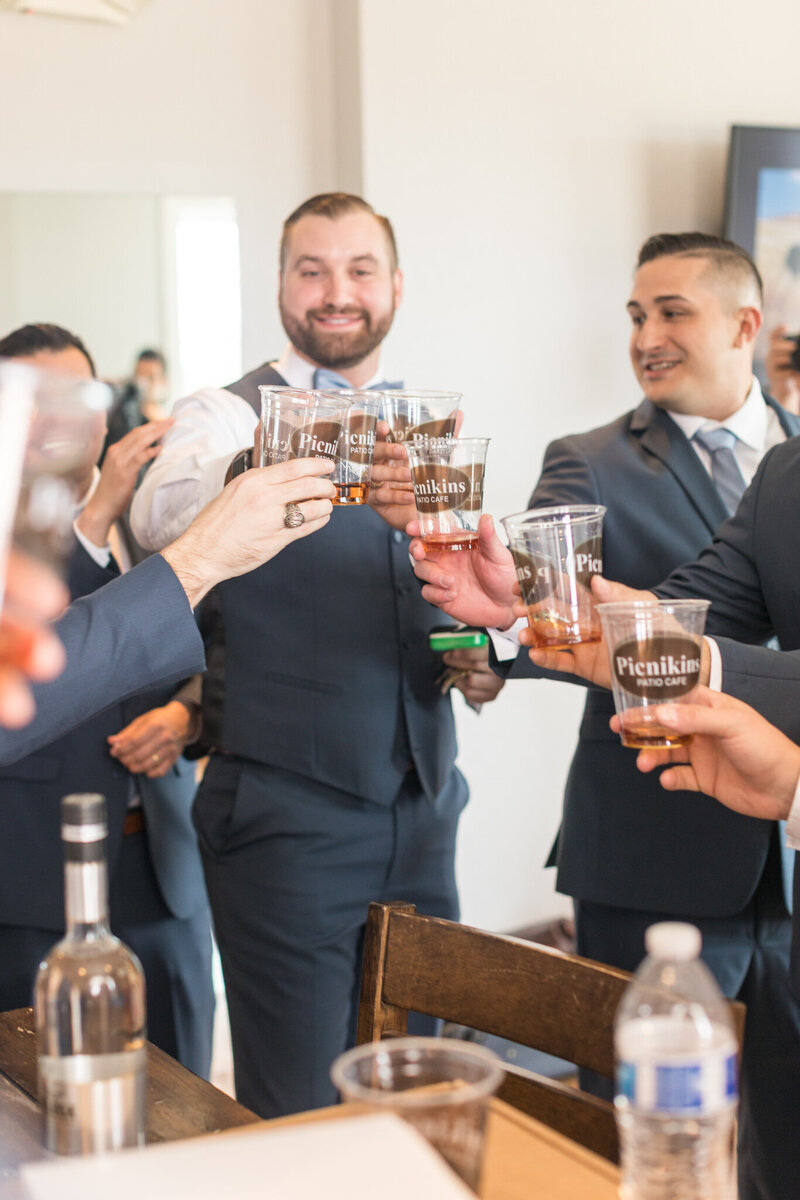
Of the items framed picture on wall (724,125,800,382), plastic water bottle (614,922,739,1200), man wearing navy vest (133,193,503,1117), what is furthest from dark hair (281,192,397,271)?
plastic water bottle (614,922,739,1200)

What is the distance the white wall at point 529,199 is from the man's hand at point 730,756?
2.21m

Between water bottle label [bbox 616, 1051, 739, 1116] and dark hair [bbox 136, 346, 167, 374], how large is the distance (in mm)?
2844

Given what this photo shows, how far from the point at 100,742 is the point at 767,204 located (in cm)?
283

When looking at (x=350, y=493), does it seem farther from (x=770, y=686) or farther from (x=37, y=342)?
(x=37, y=342)

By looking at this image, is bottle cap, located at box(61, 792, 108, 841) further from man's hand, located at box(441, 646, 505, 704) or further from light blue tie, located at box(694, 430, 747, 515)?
light blue tie, located at box(694, 430, 747, 515)

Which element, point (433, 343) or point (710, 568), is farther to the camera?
point (433, 343)

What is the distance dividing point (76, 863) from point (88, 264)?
8.81ft

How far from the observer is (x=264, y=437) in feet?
5.23

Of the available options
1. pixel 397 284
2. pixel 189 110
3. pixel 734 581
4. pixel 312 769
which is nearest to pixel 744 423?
pixel 734 581

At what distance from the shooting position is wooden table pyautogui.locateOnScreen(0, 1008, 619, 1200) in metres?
0.87

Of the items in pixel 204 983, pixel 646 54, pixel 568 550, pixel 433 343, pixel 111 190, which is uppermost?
pixel 646 54

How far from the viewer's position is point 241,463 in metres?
1.96

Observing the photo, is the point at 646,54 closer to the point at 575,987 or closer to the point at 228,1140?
the point at 575,987

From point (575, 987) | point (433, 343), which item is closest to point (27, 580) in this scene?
point (575, 987)
